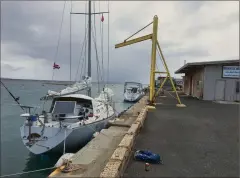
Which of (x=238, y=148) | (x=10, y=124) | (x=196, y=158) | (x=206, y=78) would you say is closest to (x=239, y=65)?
(x=206, y=78)

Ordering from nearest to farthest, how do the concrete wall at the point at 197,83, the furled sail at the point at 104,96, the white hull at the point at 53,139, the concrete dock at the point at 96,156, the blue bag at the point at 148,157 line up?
the concrete dock at the point at 96,156, the blue bag at the point at 148,157, the white hull at the point at 53,139, the furled sail at the point at 104,96, the concrete wall at the point at 197,83

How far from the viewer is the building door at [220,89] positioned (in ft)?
78.4

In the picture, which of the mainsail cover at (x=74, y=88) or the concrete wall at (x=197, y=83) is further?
the concrete wall at (x=197, y=83)

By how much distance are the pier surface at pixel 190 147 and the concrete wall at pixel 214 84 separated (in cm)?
1248

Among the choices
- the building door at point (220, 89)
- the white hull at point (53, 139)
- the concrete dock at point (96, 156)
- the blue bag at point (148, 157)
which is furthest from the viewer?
the building door at point (220, 89)

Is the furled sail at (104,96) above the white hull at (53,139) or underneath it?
above

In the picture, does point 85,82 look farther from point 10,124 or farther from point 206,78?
point 206,78

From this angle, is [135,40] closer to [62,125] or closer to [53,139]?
[62,125]

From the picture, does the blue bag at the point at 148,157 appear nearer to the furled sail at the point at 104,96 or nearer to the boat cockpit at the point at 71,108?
the boat cockpit at the point at 71,108

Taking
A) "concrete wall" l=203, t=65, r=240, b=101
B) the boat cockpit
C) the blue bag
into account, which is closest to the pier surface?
the blue bag

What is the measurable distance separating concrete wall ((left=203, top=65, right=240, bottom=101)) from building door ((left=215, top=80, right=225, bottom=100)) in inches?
8.5

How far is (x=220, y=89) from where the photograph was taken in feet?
78.9

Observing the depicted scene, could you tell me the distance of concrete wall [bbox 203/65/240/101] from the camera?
23547mm

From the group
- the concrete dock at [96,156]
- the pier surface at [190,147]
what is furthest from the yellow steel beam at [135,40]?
Result: the concrete dock at [96,156]
